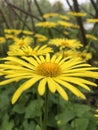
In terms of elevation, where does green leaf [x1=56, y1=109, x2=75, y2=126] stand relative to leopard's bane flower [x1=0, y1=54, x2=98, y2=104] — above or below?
below

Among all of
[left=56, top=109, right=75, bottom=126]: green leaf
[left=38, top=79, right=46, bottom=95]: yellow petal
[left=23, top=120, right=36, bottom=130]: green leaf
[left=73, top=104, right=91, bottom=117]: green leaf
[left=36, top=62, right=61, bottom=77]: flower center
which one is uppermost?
[left=36, top=62, right=61, bottom=77]: flower center

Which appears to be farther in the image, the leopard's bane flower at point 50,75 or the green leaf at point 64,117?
the green leaf at point 64,117

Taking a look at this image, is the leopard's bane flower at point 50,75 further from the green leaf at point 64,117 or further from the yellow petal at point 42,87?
the green leaf at point 64,117

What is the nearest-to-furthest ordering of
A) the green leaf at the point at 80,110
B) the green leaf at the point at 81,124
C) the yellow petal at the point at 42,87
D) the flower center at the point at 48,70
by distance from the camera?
the yellow petal at the point at 42,87, the flower center at the point at 48,70, the green leaf at the point at 81,124, the green leaf at the point at 80,110

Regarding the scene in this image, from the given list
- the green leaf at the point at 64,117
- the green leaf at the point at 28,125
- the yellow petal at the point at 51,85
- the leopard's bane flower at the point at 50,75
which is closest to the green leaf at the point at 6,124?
the green leaf at the point at 28,125

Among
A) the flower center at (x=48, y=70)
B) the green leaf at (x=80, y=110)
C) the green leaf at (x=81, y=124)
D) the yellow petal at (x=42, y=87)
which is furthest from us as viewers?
the green leaf at (x=80, y=110)

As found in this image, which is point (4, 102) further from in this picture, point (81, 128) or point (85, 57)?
point (85, 57)

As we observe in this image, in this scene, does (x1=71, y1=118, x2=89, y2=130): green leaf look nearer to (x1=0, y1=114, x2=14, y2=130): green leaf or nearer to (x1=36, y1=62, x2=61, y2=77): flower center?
(x1=0, y1=114, x2=14, y2=130): green leaf

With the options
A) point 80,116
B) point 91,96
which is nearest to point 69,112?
point 80,116

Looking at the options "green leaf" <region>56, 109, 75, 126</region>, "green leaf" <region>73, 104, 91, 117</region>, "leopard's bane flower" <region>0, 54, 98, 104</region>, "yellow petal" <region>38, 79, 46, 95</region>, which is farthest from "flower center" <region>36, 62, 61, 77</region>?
"green leaf" <region>73, 104, 91, 117</region>
